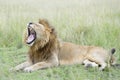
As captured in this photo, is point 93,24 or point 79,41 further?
point 93,24

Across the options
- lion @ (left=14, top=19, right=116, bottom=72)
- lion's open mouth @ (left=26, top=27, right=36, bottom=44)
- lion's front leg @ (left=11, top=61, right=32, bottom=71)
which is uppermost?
lion's open mouth @ (left=26, top=27, right=36, bottom=44)

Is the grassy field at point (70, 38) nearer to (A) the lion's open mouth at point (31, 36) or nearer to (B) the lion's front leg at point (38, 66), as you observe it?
(B) the lion's front leg at point (38, 66)

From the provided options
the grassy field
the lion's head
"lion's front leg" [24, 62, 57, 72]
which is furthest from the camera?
the lion's head

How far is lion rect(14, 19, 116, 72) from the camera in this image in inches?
A: 280

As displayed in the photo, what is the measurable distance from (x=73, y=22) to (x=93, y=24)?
51 cm

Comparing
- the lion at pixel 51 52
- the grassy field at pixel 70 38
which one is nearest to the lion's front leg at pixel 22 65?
the lion at pixel 51 52

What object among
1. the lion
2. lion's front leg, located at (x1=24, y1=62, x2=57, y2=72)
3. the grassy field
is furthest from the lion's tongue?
the grassy field

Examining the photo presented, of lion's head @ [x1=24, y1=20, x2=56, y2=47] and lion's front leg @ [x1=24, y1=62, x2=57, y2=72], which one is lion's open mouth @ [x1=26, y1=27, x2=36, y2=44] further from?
lion's front leg @ [x1=24, y1=62, x2=57, y2=72]

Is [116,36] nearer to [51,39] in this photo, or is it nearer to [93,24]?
[93,24]

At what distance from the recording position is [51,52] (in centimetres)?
729

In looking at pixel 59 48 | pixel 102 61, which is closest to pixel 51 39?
pixel 59 48

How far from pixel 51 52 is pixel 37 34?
0.40m

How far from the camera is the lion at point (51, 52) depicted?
23.3 ft

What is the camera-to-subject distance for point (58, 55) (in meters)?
7.41
